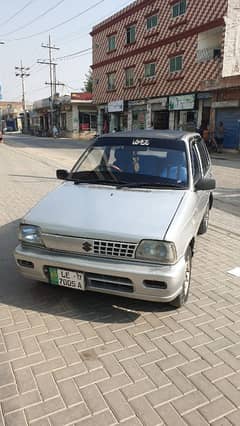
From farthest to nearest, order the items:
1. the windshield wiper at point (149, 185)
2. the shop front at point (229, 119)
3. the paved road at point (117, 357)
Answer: the shop front at point (229, 119) < the windshield wiper at point (149, 185) < the paved road at point (117, 357)

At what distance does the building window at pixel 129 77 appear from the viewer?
32469mm

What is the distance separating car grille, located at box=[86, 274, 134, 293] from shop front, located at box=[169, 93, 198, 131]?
24095 mm

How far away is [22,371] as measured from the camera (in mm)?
2654

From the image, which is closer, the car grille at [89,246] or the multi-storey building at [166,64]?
the car grille at [89,246]

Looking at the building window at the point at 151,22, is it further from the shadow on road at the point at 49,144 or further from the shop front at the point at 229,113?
the shadow on road at the point at 49,144

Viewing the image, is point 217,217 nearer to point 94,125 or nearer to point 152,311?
point 152,311

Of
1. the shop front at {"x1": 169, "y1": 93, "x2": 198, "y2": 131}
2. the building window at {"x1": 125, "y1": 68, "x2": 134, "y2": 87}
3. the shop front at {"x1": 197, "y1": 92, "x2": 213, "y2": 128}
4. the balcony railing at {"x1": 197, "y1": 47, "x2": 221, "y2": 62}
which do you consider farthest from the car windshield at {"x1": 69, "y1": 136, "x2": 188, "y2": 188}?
the building window at {"x1": 125, "y1": 68, "x2": 134, "y2": 87}

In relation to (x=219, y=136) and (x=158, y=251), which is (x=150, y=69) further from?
(x=158, y=251)

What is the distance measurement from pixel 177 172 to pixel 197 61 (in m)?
23.4

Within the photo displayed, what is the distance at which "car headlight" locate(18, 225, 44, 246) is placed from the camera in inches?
132

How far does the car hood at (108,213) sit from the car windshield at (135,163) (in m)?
0.21

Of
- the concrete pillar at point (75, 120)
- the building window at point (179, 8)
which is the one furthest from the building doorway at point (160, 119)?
the concrete pillar at point (75, 120)

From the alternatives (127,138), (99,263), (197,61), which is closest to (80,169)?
(127,138)

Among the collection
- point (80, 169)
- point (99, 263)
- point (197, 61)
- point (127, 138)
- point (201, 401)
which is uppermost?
point (197, 61)
